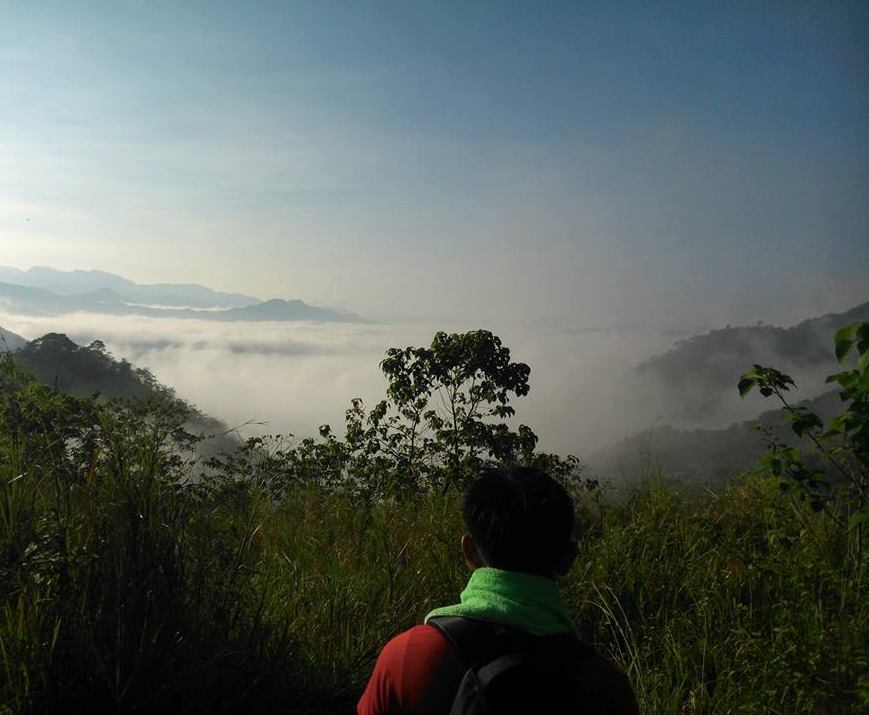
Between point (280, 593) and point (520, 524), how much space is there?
3.09 metres

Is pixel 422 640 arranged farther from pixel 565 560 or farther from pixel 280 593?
pixel 280 593

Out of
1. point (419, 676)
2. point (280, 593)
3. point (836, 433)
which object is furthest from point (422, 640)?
point (836, 433)

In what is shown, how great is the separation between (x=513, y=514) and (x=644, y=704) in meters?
2.28

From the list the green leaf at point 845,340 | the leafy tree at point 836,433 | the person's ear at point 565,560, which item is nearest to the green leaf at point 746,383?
the leafy tree at point 836,433

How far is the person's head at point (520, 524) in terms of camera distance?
6.45 ft

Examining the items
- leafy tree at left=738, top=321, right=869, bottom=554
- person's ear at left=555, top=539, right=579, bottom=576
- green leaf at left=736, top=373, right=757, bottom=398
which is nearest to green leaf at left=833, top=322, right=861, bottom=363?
leafy tree at left=738, top=321, right=869, bottom=554

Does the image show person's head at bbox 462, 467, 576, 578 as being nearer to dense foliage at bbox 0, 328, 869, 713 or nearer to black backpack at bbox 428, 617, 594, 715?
black backpack at bbox 428, 617, 594, 715

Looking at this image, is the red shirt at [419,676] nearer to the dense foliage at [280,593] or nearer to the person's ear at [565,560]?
the person's ear at [565,560]

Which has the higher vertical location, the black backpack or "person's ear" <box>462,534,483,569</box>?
"person's ear" <box>462,534,483,569</box>

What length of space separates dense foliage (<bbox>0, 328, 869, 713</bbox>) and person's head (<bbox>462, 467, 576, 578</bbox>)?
1942 millimetres

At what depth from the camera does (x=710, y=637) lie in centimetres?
464

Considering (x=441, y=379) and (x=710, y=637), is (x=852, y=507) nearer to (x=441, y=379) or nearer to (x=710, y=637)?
(x=710, y=637)

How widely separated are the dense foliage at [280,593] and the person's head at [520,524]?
1942mm

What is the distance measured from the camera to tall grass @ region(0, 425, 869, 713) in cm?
338
